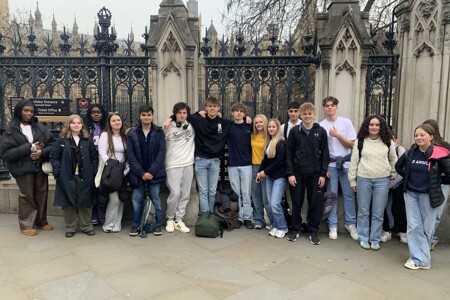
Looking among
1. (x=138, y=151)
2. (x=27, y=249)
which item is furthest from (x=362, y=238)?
(x=27, y=249)

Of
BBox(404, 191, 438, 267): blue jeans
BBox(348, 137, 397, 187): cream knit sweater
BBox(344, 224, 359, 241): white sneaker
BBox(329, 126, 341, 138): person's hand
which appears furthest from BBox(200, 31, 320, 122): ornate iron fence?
BBox(404, 191, 438, 267): blue jeans

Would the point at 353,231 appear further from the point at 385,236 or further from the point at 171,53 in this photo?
the point at 171,53

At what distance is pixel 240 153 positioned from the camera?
5426mm

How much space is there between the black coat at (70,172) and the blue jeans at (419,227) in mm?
4053

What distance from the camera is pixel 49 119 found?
20.5 ft

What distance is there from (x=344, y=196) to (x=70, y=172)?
3.77 m

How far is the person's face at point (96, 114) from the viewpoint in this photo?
550cm

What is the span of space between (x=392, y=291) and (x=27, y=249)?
430cm

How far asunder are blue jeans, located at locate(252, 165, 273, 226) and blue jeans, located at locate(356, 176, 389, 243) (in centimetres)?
125

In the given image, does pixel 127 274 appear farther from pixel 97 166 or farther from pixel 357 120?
pixel 357 120

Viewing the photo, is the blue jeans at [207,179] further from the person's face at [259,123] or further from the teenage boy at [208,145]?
the person's face at [259,123]

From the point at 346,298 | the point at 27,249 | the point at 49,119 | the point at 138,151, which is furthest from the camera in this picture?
the point at 49,119

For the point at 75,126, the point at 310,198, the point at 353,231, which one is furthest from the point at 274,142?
the point at 75,126

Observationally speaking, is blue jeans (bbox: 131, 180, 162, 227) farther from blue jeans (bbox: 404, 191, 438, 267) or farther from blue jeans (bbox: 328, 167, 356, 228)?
blue jeans (bbox: 404, 191, 438, 267)
